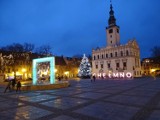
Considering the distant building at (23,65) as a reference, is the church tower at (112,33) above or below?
above

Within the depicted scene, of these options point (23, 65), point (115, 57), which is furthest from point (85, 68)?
point (23, 65)

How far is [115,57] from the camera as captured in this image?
69.6 m

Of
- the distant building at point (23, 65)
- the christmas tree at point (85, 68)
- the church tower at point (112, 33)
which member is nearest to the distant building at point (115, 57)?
the church tower at point (112, 33)

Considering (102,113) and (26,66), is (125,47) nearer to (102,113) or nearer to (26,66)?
(26,66)

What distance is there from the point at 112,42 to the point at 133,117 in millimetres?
69020

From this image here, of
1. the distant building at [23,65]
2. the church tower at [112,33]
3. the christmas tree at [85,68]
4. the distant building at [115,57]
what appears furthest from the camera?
the church tower at [112,33]

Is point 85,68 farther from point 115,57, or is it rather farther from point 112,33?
point 112,33

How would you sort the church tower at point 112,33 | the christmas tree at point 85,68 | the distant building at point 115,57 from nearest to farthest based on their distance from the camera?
the distant building at point 115,57
the christmas tree at point 85,68
the church tower at point 112,33

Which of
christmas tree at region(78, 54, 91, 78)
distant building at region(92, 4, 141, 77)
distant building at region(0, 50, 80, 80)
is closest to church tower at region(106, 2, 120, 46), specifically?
distant building at region(92, 4, 141, 77)

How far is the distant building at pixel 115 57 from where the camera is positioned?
66250mm

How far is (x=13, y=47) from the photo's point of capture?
191 feet

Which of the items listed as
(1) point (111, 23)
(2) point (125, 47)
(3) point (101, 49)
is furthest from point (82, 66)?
(1) point (111, 23)

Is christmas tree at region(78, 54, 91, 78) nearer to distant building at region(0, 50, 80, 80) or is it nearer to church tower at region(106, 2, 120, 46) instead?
distant building at region(0, 50, 80, 80)

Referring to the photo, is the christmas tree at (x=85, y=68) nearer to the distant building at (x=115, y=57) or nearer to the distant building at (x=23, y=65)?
the distant building at (x=115, y=57)
